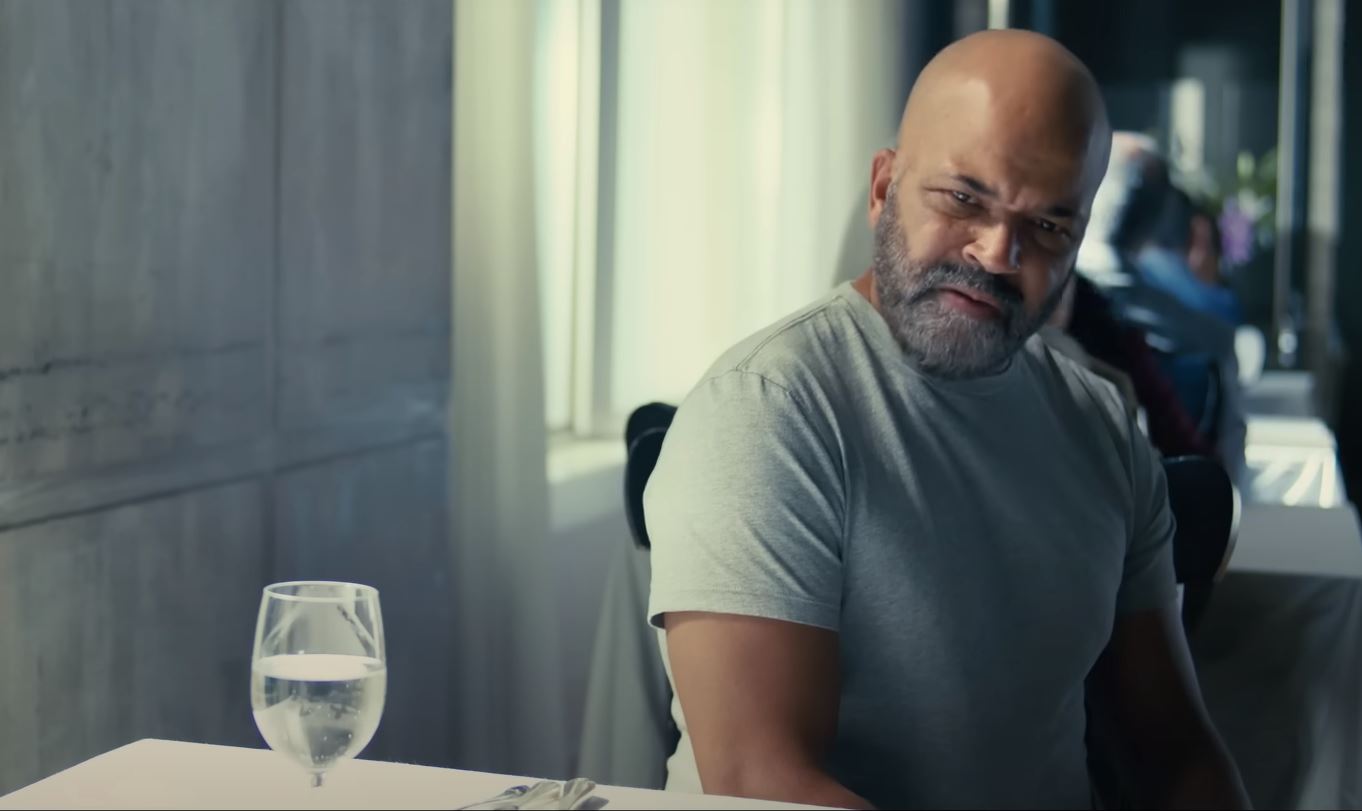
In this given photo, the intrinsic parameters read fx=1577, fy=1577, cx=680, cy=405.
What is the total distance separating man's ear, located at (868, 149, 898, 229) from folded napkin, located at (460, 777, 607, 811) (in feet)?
2.37

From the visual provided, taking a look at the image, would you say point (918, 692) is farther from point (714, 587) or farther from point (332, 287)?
point (332, 287)

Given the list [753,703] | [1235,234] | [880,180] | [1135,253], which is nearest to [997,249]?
[880,180]

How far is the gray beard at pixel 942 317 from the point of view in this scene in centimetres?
138

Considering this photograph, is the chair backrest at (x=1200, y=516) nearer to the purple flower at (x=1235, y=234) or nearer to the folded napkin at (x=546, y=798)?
the folded napkin at (x=546, y=798)

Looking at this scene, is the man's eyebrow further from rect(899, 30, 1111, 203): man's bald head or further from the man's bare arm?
the man's bare arm

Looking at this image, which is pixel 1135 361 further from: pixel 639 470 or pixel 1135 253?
pixel 1135 253

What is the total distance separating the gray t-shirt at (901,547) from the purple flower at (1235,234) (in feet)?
17.5

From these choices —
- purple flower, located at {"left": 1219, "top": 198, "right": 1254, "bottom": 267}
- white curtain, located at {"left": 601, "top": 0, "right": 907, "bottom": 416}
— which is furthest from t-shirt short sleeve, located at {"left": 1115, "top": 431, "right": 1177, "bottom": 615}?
purple flower, located at {"left": 1219, "top": 198, "right": 1254, "bottom": 267}

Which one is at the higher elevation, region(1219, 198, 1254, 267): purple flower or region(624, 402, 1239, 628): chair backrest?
region(1219, 198, 1254, 267): purple flower

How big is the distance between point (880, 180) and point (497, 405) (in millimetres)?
1247

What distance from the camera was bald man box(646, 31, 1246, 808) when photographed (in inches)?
47.6

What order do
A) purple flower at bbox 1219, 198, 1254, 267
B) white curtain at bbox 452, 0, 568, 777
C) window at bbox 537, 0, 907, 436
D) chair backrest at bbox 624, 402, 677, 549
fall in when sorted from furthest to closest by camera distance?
purple flower at bbox 1219, 198, 1254, 267 → window at bbox 537, 0, 907, 436 → white curtain at bbox 452, 0, 568, 777 → chair backrest at bbox 624, 402, 677, 549

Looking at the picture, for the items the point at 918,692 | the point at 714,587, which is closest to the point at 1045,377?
the point at 918,692

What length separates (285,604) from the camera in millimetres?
941
